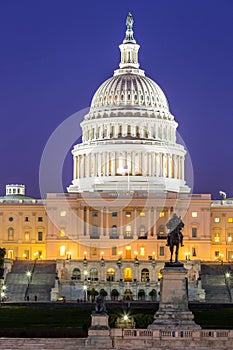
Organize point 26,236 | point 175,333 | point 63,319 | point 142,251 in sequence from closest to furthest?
point 175,333 < point 63,319 < point 142,251 < point 26,236

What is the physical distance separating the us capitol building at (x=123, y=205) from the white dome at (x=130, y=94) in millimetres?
155

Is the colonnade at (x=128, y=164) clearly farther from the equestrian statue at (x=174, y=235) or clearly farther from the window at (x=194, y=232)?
the equestrian statue at (x=174, y=235)

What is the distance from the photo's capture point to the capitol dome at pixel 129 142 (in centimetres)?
18062

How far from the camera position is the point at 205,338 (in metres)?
66.8

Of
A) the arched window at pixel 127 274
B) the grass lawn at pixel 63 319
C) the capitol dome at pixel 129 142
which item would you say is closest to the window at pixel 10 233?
the capitol dome at pixel 129 142

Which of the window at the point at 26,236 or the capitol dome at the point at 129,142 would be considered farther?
the capitol dome at the point at 129,142

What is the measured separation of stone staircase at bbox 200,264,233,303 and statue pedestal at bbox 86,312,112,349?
2442 inches

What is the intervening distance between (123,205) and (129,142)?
52.1 feet

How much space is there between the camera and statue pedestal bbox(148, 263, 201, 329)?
71625 millimetres

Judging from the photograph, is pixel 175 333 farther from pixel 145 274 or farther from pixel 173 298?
pixel 145 274

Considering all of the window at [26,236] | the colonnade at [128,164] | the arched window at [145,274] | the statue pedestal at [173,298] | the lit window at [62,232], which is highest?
the colonnade at [128,164]

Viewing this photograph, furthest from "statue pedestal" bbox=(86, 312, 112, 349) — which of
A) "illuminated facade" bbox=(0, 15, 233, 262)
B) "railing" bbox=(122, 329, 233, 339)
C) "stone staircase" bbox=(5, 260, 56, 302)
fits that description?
"illuminated facade" bbox=(0, 15, 233, 262)

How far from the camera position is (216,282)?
139m

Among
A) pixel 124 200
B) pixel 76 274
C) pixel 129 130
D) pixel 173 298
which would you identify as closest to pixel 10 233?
pixel 124 200
